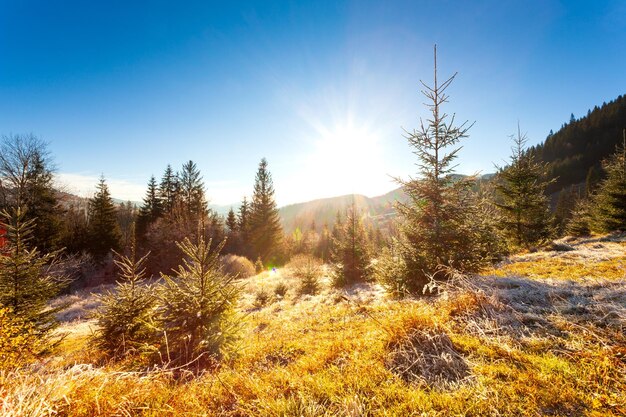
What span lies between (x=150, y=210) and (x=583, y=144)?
413 ft

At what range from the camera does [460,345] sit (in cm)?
347

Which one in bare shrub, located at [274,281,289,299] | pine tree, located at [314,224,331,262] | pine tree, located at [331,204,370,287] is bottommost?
pine tree, located at [314,224,331,262]

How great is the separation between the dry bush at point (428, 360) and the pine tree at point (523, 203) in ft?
52.8

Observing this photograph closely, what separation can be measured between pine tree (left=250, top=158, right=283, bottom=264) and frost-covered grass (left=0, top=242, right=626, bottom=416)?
113 feet

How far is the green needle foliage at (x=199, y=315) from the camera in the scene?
4492 mm

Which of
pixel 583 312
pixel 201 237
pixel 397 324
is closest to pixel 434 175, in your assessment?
pixel 583 312

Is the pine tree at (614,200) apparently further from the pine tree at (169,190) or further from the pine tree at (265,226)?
the pine tree at (169,190)

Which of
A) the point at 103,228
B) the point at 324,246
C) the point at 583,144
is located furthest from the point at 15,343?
the point at 583,144

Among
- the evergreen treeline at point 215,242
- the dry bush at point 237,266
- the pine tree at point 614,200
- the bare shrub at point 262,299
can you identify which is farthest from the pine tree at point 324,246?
the pine tree at point 614,200

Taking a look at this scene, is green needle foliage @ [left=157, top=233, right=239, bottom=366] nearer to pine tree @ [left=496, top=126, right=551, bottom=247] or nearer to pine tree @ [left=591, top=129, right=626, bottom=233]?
pine tree @ [left=496, top=126, right=551, bottom=247]

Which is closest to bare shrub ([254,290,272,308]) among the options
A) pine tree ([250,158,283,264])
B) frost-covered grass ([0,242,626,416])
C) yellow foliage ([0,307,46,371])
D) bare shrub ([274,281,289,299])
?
bare shrub ([274,281,289,299])

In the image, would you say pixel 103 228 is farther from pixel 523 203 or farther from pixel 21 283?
pixel 523 203

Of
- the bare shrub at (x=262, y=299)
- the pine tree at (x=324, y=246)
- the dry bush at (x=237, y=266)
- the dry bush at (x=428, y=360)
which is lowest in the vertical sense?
the pine tree at (x=324, y=246)

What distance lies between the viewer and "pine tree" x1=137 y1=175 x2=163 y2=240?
3622 cm
